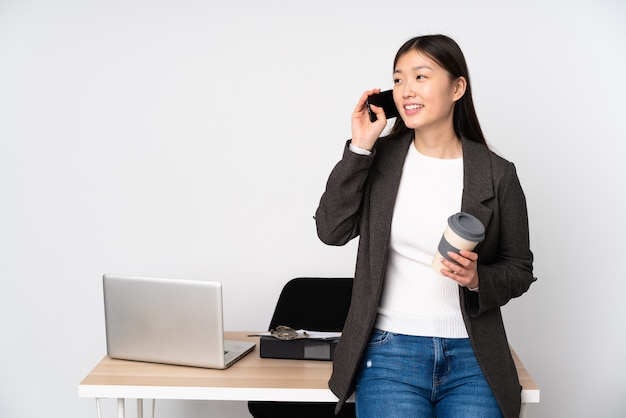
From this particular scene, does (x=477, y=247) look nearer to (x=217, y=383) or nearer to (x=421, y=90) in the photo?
(x=421, y=90)

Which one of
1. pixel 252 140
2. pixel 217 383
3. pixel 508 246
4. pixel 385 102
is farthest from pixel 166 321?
A: pixel 252 140

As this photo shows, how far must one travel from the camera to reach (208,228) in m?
3.81

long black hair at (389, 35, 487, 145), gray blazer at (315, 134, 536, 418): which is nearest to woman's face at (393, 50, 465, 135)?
long black hair at (389, 35, 487, 145)

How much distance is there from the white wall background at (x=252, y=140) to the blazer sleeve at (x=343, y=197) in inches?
56.2

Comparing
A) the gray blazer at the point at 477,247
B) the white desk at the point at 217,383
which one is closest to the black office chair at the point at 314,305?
the white desk at the point at 217,383

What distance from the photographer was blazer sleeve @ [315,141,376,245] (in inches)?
89.8

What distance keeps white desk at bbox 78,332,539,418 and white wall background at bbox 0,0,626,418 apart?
1.37 meters

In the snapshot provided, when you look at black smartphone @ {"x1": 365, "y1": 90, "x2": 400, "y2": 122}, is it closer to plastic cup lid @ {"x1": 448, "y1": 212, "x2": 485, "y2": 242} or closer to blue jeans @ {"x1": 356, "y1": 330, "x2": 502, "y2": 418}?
plastic cup lid @ {"x1": 448, "y1": 212, "x2": 485, "y2": 242}

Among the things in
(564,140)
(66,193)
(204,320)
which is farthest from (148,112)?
(564,140)

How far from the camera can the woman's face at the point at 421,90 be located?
233 cm

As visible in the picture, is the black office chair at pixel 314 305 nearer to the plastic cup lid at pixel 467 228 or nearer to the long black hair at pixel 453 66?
the long black hair at pixel 453 66

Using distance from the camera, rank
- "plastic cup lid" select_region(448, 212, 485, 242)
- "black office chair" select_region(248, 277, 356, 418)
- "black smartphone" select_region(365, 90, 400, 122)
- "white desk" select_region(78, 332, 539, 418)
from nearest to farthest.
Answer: "plastic cup lid" select_region(448, 212, 485, 242) < "white desk" select_region(78, 332, 539, 418) < "black smartphone" select_region(365, 90, 400, 122) < "black office chair" select_region(248, 277, 356, 418)

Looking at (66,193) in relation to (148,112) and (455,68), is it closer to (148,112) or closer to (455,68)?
(148,112)

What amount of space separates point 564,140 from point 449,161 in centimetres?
155
